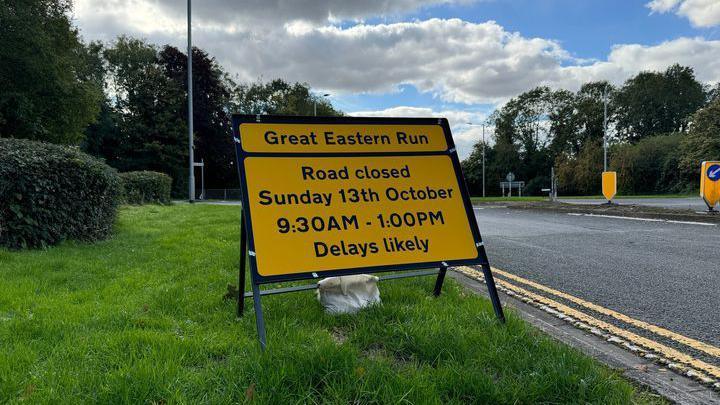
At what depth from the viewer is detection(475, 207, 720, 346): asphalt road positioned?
4020 mm

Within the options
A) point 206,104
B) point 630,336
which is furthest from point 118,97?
point 630,336

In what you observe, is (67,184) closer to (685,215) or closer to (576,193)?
(685,215)

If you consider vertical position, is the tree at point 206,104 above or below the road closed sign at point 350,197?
above

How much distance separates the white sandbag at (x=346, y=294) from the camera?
11.6 ft

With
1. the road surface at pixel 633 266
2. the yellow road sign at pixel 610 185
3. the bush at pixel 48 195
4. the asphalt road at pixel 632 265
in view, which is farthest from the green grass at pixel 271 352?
the yellow road sign at pixel 610 185

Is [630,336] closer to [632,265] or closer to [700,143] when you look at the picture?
[632,265]

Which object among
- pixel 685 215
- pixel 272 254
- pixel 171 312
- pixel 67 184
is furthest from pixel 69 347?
pixel 685 215

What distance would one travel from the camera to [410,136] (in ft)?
12.1

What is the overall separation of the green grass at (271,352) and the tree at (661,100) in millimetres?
63353

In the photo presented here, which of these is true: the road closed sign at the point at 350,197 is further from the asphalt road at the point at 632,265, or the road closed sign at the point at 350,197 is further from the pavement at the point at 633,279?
the asphalt road at the point at 632,265

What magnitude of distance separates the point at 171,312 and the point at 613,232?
8966mm

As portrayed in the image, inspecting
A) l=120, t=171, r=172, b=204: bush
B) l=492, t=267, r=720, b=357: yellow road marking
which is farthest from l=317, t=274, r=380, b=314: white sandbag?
l=120, t=171, r=172, b=204: bush

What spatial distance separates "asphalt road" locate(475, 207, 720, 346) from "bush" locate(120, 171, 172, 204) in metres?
12.0

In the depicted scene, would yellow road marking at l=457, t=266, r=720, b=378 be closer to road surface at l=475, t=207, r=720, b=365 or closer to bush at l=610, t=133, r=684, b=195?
road surface at l=475, t=207, r=720, b=365
